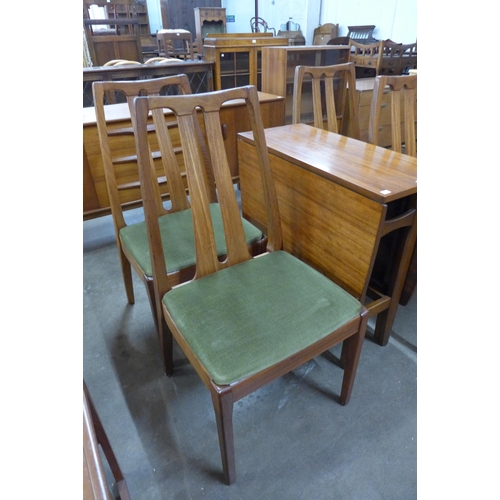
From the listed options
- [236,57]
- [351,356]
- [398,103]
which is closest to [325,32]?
[236,57]

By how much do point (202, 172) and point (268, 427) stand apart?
0.89m

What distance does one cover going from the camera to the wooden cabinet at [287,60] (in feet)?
8.29

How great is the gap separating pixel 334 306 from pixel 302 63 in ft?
7.79

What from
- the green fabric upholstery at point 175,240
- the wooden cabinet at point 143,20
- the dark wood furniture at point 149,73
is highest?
the wooden cabinet at point 143,20

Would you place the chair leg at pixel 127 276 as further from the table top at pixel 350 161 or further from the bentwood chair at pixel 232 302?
the table top at pixel 350 161

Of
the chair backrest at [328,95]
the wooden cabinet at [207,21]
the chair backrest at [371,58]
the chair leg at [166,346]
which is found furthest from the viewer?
the wooden cabinet at [207,21]

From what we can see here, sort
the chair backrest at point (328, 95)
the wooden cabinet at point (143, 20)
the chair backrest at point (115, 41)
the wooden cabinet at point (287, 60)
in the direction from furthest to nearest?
the wooden cabinet at point (143, 20) → the chair backrest at point (115, 41) → the wooden cabinet at point (287, 60) → the chair backrest at point (328, 95)

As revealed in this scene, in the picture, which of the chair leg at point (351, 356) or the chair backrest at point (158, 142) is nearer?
the chair leg at point (351, 356)

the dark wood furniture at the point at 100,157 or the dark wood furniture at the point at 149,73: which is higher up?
the dark wood furniture at the point at 149,73

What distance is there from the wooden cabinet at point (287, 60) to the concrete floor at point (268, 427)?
201 cm

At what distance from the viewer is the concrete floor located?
1.02 metres

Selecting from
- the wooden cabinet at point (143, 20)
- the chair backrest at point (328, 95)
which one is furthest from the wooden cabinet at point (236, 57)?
the wooden cabinet at point (143, 20)

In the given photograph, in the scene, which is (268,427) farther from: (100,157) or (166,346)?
(100,157)
